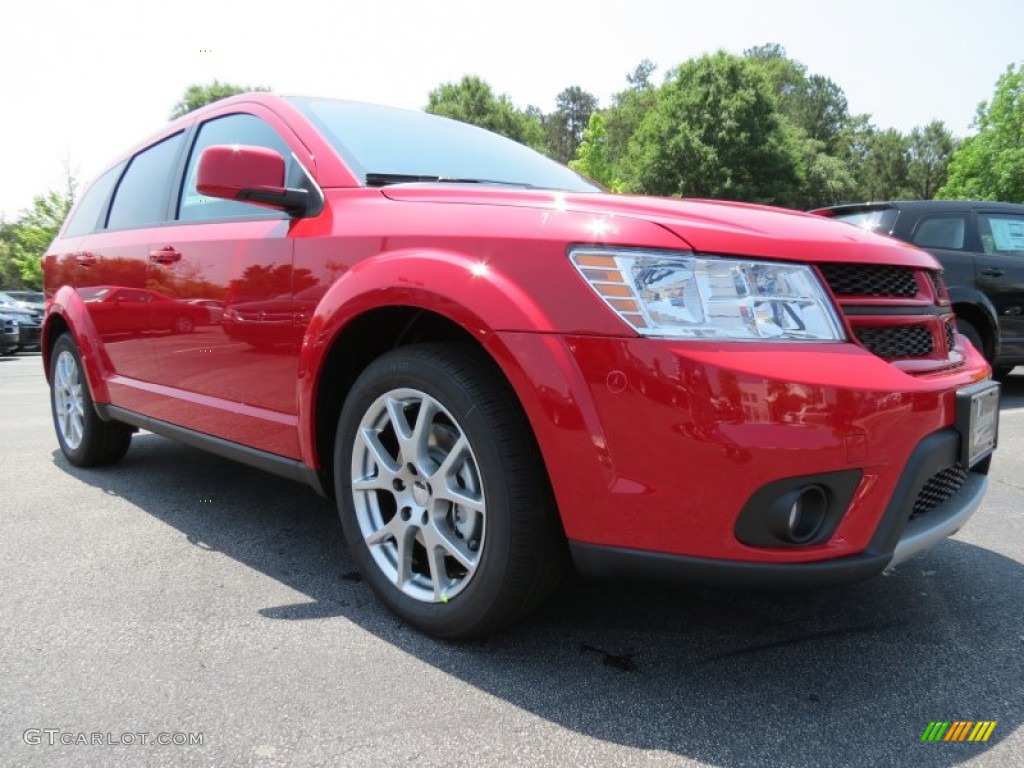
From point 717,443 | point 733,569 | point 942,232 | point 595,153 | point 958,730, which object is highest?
point 595,153

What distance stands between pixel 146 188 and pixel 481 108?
39585 millimetres

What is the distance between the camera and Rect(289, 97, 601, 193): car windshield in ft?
8.59

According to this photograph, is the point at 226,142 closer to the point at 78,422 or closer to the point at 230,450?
the point at 230,450

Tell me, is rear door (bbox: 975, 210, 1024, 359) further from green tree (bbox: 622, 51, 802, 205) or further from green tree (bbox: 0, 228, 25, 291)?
green tree (bbox: 0, 228, 25, 291)

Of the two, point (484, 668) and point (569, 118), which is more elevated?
point (569, 118)

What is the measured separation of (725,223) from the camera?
1878 mm

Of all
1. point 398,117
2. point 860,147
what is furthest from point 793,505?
point 860,147

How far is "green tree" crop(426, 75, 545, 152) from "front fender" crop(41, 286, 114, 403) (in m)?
37.6

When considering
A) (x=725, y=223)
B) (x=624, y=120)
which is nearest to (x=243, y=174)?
(x=725, y=223)

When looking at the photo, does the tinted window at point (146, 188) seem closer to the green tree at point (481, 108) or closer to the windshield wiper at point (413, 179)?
the windshield wiper at point (413, 179)

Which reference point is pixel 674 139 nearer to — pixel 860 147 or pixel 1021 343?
pixel 1021 343

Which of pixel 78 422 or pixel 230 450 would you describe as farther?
pixel 78 422

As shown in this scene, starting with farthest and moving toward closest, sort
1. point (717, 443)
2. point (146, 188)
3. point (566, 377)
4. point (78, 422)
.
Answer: point (78, 422) < point (146, 188) < point (566, 377) < point (717, 443)

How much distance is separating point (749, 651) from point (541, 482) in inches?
30.1
